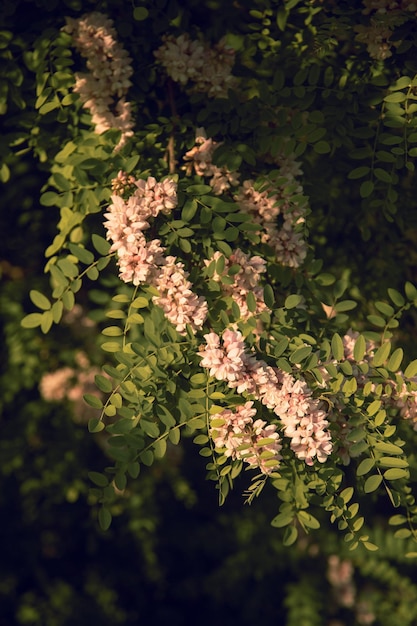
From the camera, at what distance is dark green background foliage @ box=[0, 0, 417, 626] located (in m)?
1.96

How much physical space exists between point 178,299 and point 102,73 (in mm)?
663

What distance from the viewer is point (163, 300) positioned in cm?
170

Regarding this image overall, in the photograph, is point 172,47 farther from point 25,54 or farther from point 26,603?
point 26,603

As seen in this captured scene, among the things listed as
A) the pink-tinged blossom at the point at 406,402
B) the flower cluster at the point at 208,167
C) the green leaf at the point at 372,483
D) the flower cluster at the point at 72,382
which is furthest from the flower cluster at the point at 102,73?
the flower cluster at the point at 72,382

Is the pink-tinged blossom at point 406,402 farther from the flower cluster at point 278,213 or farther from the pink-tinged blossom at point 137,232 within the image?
the pink-tinged blossom at point 137,232

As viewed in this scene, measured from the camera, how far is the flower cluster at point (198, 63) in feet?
6.49

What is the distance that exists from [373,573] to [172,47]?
2626mm

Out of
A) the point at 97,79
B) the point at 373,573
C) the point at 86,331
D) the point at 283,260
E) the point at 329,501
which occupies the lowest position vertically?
the point at 373,573

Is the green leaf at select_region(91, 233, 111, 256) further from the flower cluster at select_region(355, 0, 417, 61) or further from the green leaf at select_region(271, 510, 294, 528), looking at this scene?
the flower cluster at select_region(355, 0, 417, 61)

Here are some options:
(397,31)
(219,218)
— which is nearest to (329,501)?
(219,218)

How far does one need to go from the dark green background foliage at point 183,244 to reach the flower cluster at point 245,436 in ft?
1.06

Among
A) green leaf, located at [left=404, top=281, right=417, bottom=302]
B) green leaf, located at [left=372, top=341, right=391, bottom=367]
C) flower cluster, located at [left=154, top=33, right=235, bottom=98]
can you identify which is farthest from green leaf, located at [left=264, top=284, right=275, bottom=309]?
flower cluster, located at [left=154, top=33, right=235, bottom=98]

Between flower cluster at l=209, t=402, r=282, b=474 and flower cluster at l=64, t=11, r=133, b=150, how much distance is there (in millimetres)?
793

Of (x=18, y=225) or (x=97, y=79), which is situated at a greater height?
(x=97, y=79)
